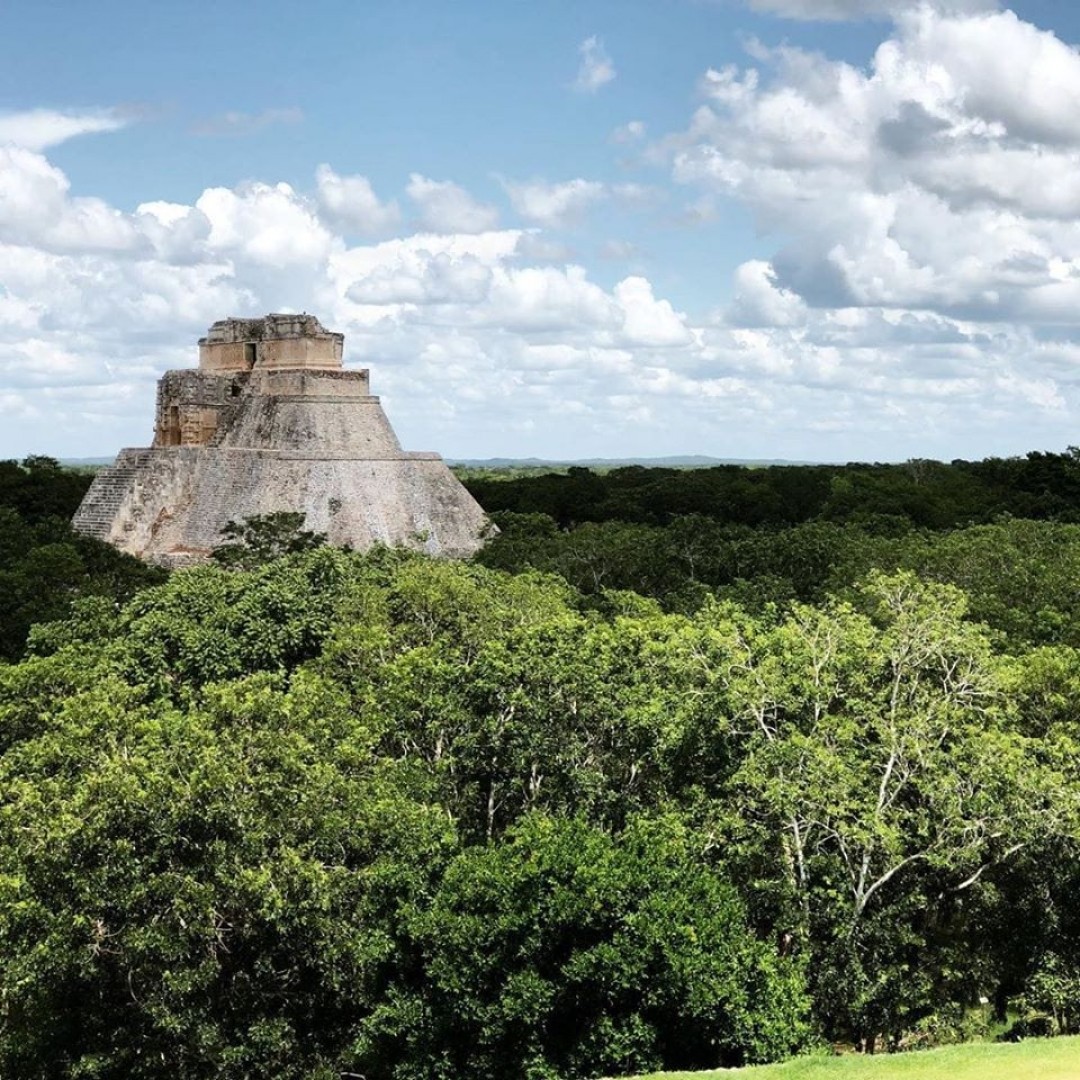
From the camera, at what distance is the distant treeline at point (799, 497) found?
203ft

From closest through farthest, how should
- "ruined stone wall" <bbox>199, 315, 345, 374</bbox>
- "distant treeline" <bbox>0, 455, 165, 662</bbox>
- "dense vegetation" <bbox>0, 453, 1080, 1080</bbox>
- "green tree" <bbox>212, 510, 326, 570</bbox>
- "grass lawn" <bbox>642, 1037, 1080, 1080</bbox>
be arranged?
"grass lawn" <bbox>642, 1037, 1080, 1080</bbox> → "dense vegetation" <bbox>0, 453, 1080, 1080</bbox> → "distant treeline" <bbox>0, 455, 165, 662</bbox> → "green tree" <bbox>212, 510, 326, 570</bbox> → "ruined stone wall" <bbox>199, 315, 345, 374</bbox>

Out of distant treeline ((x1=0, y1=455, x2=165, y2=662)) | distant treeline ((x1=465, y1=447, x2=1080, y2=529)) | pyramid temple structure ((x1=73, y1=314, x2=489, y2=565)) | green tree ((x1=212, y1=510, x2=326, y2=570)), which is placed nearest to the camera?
distant treeline ((x1=0, y1=455, x2=165, y2=662))

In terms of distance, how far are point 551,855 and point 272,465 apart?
2831 centimetres

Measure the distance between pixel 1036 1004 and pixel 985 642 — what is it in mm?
5043

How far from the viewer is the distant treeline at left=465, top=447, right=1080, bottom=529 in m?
61.8

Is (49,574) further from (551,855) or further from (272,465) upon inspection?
(551,855)

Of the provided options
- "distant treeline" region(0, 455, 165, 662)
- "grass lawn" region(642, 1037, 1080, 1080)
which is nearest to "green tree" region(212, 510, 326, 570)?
"distant treeline" region(0, 455, 165, 662)

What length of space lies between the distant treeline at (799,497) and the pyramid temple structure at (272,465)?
1906 centimetres

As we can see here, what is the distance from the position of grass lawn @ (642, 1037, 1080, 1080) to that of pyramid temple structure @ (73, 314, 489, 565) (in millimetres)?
26071

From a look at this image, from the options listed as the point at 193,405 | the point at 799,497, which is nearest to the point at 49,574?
the point at 193,405

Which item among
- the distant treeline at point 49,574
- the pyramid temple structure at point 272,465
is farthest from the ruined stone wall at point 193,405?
the distant treeline at point 49,574

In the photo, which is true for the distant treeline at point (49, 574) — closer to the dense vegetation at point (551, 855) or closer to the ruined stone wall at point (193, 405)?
the ruined stone wall at point (193, 405)

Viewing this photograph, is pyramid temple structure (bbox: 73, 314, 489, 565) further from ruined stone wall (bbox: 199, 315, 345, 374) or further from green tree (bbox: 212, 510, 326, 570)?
green tree (bbox: 212, 510, 326, 570)

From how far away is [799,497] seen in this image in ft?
240
